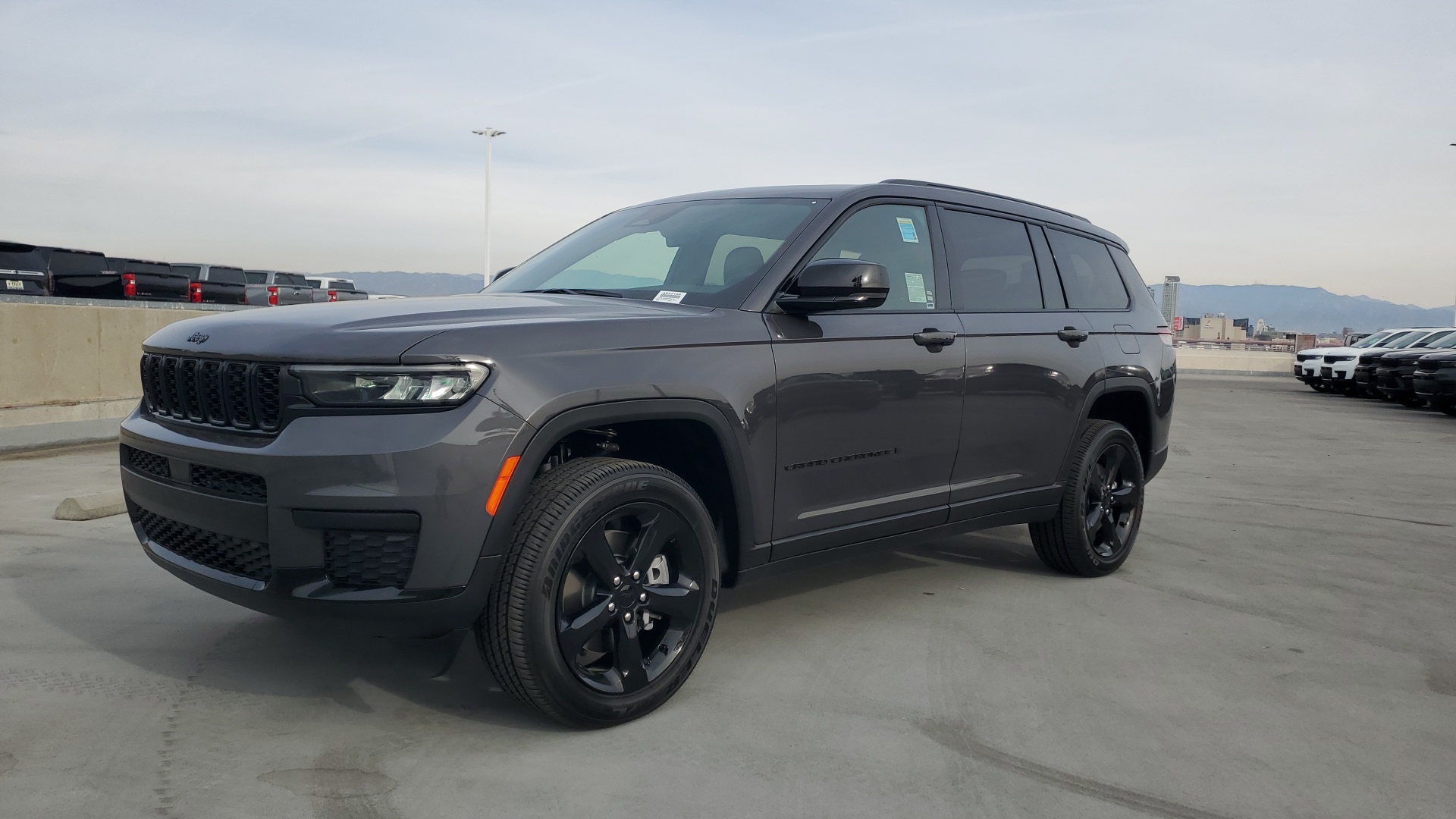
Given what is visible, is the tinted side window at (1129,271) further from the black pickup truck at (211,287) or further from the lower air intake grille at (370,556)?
the black pickup truck at (211,287)

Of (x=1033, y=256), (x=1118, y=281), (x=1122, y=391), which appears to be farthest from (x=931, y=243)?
(x=1118, y=281)

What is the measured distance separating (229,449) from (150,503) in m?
0.57

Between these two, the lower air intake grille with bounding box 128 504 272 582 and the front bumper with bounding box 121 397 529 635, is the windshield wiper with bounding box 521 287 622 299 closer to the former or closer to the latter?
the front bumper with bounding box 121 397 529 635

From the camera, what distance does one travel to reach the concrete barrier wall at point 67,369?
9.11 meters

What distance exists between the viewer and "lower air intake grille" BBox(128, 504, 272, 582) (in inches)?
123

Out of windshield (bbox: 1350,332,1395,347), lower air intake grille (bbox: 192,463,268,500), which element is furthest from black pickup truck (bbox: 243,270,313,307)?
lower air intake grille (bbox: 192,463,268,500)

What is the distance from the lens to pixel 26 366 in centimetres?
927

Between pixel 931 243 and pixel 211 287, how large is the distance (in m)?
28.6

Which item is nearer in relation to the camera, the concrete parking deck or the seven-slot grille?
the concrete parking deck

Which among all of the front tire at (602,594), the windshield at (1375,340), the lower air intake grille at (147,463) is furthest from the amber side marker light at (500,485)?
the windshield at (1375,340)

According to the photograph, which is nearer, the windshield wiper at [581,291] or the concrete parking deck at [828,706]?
the concrete parking deck at [828,706]

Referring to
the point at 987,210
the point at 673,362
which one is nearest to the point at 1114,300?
the point at 987,210

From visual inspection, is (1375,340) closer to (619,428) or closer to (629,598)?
(619,428)

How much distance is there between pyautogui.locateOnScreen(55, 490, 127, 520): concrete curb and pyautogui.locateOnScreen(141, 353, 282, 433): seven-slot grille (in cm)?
309
